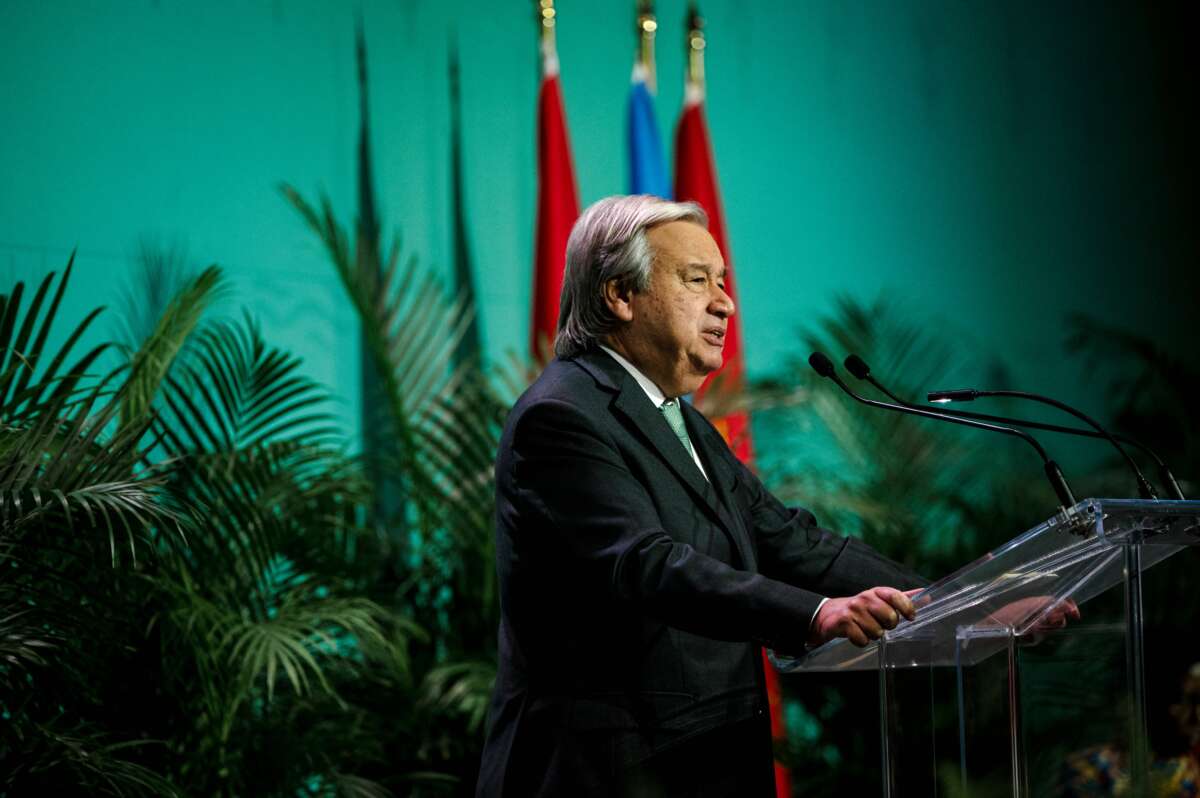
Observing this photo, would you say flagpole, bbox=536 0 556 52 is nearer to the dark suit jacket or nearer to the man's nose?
the man's nose

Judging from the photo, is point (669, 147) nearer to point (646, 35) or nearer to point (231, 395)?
point (646, 35)

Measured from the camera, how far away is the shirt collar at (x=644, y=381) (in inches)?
102

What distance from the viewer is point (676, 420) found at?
2.65m

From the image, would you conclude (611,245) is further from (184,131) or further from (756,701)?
(184,131)

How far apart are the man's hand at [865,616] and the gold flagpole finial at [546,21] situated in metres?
3.51

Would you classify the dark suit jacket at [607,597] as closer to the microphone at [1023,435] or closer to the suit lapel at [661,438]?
the suit lapel at [661,438]

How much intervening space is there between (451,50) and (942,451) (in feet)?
8.72

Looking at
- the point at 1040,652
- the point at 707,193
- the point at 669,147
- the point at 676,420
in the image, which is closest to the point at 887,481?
the point at 707,193

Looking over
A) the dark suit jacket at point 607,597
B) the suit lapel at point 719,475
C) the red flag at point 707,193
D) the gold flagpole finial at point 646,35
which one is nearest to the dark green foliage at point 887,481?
the red flag at point 707,193

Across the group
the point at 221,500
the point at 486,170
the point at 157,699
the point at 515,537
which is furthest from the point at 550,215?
the point at 515,537

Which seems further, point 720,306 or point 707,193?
point 707,193

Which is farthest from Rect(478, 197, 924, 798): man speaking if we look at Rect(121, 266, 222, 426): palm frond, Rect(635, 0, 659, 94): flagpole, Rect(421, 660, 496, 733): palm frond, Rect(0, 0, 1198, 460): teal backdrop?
Rect(635, 0, 659, 94): flagpole

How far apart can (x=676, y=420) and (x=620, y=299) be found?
253 mm

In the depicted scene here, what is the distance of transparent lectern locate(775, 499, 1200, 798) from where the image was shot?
209cm
